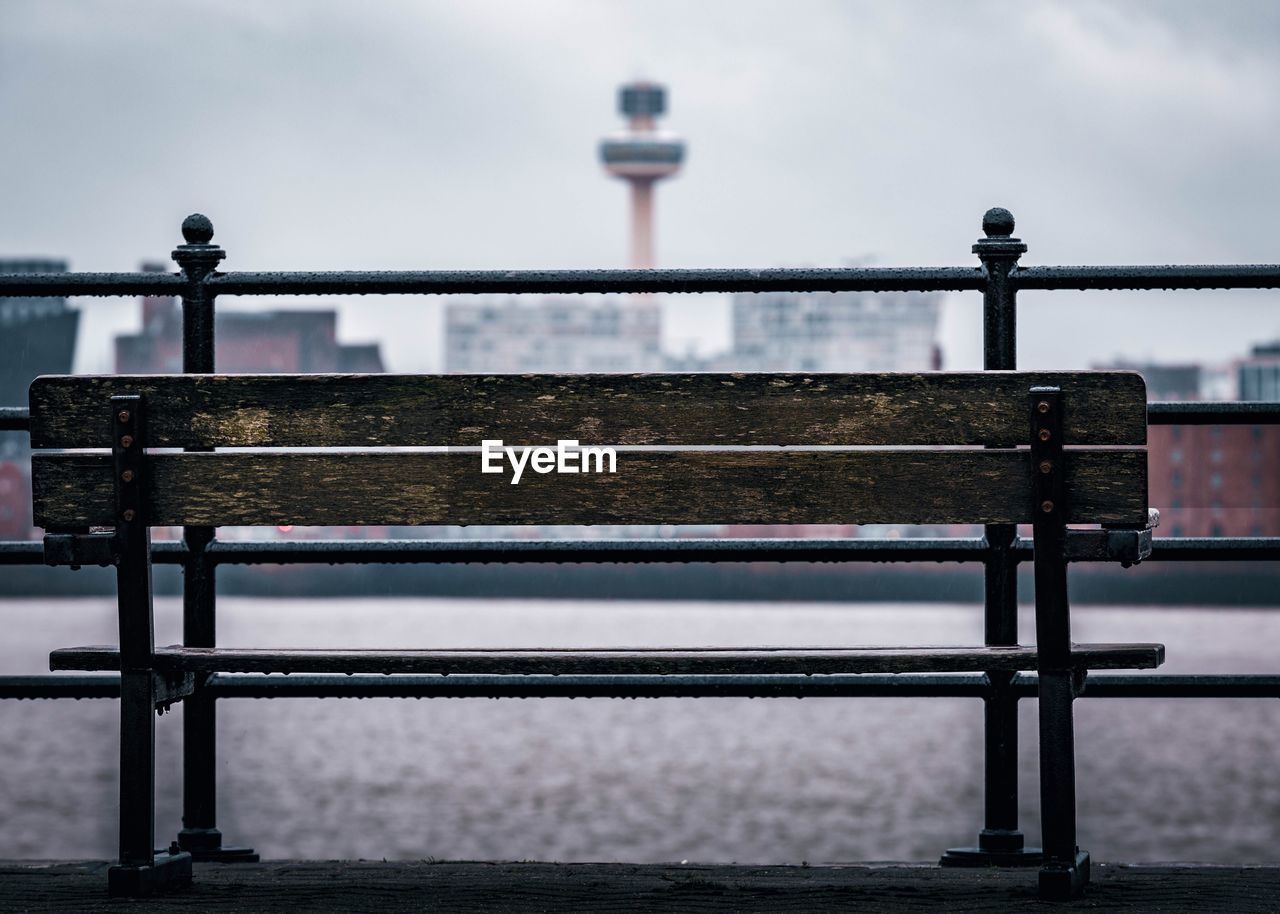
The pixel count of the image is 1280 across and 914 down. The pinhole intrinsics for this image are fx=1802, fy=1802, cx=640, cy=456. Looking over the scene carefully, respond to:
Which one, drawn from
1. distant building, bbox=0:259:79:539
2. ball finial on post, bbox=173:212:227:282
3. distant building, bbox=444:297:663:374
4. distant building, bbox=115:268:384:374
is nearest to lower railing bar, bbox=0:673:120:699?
ball finial on post, bbox=173:212:227:282

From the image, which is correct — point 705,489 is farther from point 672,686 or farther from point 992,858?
point 992,858

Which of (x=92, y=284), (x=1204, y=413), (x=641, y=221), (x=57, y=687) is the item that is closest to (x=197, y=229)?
(x=92, y=284)

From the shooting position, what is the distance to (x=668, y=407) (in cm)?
219

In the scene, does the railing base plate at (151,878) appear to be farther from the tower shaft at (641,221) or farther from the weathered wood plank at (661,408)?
the tower shaft at (641,221)

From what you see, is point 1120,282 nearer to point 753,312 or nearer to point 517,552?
point 517,552

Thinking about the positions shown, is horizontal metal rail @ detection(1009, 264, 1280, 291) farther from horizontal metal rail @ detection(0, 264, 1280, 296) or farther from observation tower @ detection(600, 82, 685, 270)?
observation tower @ detection(600, 82, 685, 270)

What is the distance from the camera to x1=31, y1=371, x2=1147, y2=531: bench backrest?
85.4 inches

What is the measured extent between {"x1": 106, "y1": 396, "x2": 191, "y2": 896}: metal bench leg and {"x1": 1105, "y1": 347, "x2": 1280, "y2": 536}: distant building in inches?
2993

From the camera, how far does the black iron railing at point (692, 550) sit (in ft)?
8.50

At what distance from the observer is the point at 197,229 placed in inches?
108

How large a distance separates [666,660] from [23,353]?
289ft

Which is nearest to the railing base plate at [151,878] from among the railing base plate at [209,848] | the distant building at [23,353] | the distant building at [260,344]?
the railing base plate at [209,848]

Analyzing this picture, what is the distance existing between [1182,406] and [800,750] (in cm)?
2367

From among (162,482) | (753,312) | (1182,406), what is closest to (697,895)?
(162,482)
